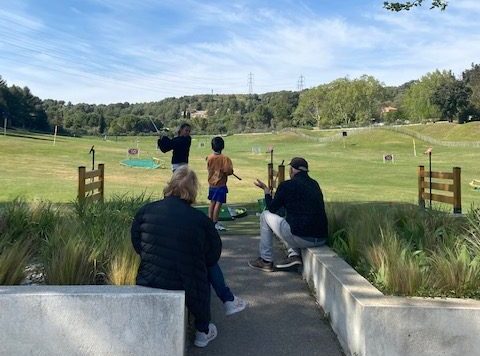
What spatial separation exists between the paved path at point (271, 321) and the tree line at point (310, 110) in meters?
86.6

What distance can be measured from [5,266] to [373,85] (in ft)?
462

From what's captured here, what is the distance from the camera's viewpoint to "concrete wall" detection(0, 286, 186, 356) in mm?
3727

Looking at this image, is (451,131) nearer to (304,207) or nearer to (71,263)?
(304,207)

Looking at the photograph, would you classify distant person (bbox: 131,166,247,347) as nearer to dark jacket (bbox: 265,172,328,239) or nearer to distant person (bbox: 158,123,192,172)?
dark jacket (bbox: 265,172,328,239)

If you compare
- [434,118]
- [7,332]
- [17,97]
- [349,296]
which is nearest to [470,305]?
[349,296]

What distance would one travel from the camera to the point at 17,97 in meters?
108

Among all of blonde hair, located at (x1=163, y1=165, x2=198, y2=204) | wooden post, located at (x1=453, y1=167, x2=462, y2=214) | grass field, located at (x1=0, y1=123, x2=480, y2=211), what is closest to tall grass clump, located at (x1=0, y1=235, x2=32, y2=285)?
blonde hair, located at (x1=163, y1=165, x2=198, y2=204)

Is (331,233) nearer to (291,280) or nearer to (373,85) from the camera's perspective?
Result: (291,280)

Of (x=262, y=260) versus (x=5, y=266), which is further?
(x=262, y=260)

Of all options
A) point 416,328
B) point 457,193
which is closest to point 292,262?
point 416,328

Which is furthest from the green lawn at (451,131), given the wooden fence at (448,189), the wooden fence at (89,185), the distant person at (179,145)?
the distant person at (179,145)

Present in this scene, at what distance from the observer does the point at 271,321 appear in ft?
15.8

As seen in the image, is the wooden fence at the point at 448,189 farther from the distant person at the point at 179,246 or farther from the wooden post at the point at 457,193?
the distant person at the point at 179,246

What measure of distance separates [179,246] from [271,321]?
54.7 inches
